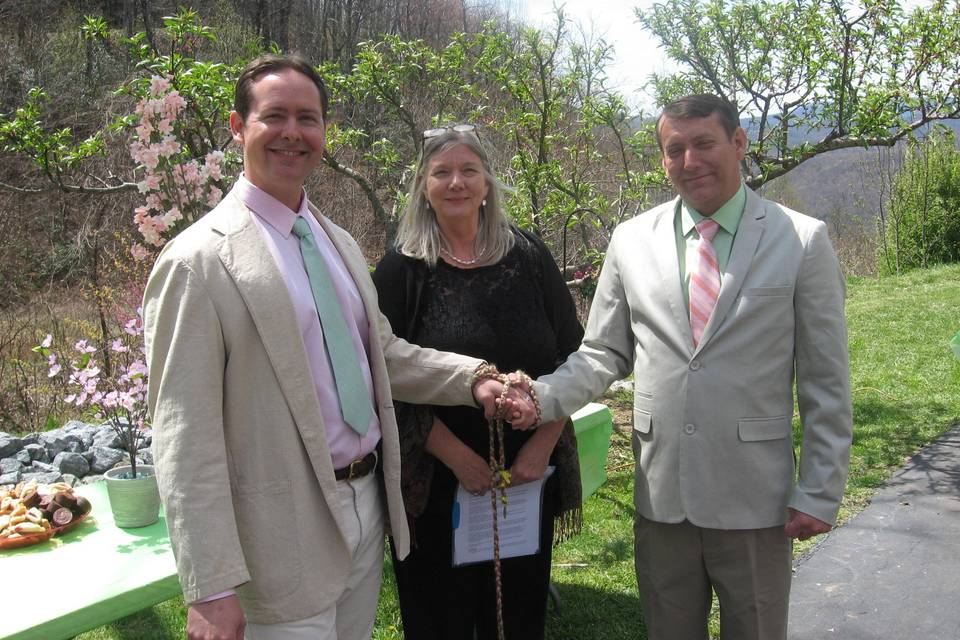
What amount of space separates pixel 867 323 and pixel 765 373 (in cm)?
953

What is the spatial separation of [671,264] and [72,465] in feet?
13.2

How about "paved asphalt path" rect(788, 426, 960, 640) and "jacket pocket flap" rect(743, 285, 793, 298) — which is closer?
"jacket pocket flap" rect(743, 285, 793, 298)

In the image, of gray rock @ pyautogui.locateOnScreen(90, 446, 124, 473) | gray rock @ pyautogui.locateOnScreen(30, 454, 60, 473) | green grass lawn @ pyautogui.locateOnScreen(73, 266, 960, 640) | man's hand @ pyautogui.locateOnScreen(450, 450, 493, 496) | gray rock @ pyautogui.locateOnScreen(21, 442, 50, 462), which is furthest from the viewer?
gray rock @ pyautogui.locateOnScreen(21, 442, 50, 462)

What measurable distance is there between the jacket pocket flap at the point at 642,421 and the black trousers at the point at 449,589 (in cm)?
51

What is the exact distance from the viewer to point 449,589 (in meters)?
2.69

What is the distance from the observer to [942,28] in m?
5.38

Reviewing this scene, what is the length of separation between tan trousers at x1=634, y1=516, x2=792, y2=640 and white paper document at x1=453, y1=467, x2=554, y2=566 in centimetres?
37

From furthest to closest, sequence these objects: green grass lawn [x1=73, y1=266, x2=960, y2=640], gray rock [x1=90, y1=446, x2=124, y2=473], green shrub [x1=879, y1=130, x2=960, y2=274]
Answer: green shrub [x1=879, y1=130, x2=960, y2=274] → gray rock [x1=90, y1=446, x2=124, y2=473] → green grass lawn [x1=73, y1=266, x2=960, y2=640]

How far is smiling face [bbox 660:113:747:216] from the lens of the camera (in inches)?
93.0

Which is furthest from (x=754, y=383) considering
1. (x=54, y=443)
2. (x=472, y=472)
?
(x=54, y=443)

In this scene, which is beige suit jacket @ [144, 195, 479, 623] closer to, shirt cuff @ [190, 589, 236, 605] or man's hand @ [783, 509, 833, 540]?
shirt cuff @ [190, 589, 236, 605]

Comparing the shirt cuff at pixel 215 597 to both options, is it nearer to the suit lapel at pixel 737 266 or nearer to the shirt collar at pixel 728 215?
Result: the suit lapel at pixel 737 266

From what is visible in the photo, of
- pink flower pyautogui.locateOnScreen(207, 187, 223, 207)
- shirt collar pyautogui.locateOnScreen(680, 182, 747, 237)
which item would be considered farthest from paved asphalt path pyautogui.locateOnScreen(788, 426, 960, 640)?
pink flower pyautogui.locateOnScreen(207, 187, 223, 207)

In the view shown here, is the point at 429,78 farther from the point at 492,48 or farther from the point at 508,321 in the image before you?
the point at 508,321
